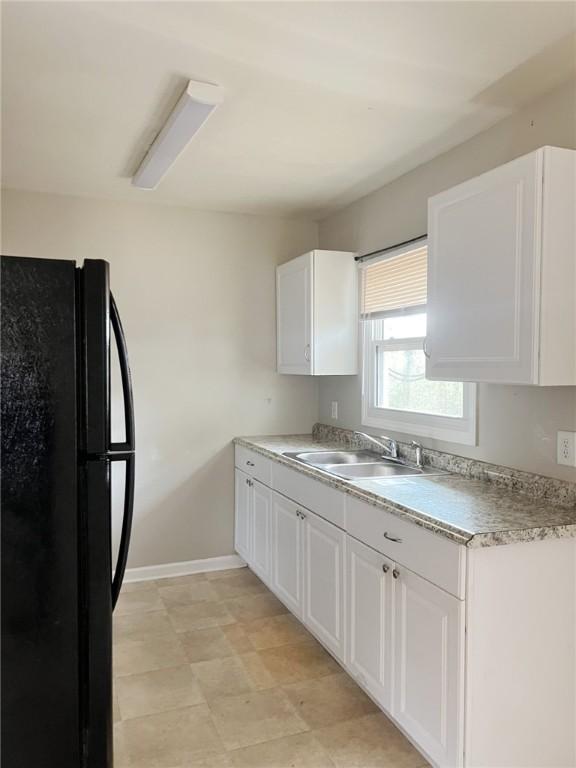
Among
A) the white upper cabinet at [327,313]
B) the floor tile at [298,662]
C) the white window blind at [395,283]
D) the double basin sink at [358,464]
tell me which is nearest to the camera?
the floor tile at [298,662]

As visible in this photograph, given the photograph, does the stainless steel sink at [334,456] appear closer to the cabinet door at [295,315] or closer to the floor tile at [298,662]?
the cabinet door at [295,315]

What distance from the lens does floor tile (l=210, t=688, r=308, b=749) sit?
2.21 m

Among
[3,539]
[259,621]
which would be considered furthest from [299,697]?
[3,539]

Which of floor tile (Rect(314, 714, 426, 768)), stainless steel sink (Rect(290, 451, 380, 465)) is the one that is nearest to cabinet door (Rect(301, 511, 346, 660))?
floor tile (Rect(314, 714, 426, 768))

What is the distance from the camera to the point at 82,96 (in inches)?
87.4

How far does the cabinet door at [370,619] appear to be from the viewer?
7.00ft

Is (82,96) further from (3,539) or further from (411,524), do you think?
(411,524)

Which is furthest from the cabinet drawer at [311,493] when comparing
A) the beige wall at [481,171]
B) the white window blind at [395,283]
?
the white window blind at [395,283]

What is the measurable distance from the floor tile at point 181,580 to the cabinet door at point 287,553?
27.9 inches

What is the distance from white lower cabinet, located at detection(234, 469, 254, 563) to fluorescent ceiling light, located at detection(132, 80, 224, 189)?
6.31 ft

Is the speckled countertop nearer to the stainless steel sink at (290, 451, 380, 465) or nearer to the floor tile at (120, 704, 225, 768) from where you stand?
the stainless steel sink at (290, 451, 380, 465)

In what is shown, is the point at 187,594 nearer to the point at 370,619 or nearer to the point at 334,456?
the point at 334,456

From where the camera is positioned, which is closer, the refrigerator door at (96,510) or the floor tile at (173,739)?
the refrigerator door at (96,510)

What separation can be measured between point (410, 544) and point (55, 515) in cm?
119
